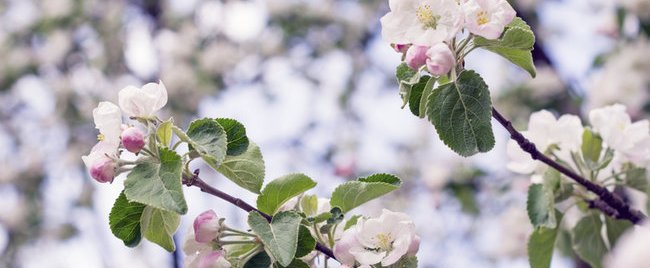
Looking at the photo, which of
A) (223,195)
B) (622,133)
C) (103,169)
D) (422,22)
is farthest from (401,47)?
(622,133)

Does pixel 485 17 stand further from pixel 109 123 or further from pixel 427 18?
pixel 109 123

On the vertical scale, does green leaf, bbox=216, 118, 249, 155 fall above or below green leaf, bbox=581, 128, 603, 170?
above

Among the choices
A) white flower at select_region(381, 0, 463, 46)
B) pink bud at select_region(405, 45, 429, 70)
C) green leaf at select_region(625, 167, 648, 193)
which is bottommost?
green leaf at select_region(625, 167, 648, 193)

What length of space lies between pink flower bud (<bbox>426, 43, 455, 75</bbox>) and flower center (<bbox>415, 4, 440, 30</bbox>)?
0.03 meters

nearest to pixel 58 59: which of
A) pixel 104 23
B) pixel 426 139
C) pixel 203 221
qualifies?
pixel 104 23

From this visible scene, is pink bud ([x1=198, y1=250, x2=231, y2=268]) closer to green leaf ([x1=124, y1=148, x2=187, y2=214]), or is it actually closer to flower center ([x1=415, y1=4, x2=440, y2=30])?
green leaf ([x1=124, y1=148, x2=187, y2=214])

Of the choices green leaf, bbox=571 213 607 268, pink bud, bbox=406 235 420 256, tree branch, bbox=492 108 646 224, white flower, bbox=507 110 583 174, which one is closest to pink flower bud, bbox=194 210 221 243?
pink bud, bbox=406 235 420 256

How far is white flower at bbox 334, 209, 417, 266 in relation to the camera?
3.10ft

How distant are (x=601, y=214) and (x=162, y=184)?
0.80 metres

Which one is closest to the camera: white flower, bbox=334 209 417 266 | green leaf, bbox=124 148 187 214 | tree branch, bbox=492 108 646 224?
green leaf, bbox=124 148 187 214

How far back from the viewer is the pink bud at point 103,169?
35.9 inches

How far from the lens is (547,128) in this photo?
129 cm

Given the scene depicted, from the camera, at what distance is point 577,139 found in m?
1.30

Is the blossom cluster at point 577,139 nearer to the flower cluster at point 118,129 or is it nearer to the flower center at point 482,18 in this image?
the flower center at point 482,18
